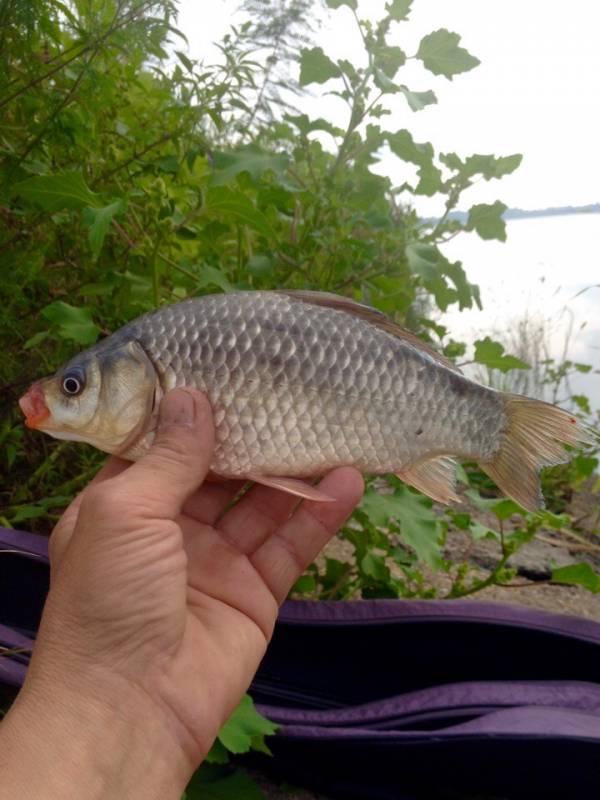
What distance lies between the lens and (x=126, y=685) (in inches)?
46.8

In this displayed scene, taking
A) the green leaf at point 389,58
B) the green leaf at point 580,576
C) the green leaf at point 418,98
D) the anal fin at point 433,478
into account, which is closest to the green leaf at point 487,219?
the green leaf at point 418,98

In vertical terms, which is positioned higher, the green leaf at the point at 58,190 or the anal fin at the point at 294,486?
the green leaf at the point at 58,190

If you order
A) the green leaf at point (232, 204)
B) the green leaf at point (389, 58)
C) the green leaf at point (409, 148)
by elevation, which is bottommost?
the green leaf at point (232, 204)

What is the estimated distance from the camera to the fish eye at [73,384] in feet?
4.67

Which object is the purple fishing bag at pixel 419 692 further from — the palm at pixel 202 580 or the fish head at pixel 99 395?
the fish head at pixel 99 395

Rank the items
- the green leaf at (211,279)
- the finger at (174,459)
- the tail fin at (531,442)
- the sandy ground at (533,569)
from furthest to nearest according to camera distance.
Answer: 1. the sandy ground at (533,569)
2. the green leaf at (211,279)
3. the tail fin at (531,442)
4. the finger at (174,459)

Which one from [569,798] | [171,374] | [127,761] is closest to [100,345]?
[171,374]

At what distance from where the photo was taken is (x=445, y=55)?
6.38 feet

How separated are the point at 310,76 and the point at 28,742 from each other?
5.86 ft

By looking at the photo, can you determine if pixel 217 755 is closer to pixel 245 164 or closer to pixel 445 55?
pixel 245 164

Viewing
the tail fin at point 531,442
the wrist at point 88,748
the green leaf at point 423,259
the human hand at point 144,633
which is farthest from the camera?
the green leaf at point 423,259

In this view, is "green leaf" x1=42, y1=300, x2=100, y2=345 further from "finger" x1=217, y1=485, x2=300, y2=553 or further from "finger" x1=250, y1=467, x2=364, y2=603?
"finger" x1=250, y1=467, x2=364, y2=603

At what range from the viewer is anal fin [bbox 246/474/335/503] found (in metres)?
1.40

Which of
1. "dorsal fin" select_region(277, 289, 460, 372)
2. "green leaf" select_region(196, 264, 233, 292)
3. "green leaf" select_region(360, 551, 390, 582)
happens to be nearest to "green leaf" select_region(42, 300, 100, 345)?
"green leaf" select_region(196, 264, 233, 292)
